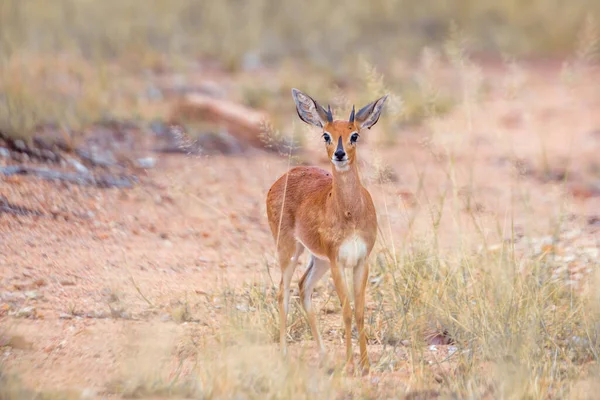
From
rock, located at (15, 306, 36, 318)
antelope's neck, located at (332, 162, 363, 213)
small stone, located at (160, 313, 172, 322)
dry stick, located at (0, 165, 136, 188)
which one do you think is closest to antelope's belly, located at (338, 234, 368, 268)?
antelope's neck, located at (332, 162, 363, 213)

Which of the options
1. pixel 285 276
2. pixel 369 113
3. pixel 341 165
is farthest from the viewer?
pixel 285 276

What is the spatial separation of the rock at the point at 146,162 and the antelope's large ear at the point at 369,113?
13.7ft

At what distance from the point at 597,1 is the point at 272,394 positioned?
18.0 m

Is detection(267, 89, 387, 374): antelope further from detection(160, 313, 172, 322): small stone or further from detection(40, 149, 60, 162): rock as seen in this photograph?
detection(40, 149, 60, 162): rock

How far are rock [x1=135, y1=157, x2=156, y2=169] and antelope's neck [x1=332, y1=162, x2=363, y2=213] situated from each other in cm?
416

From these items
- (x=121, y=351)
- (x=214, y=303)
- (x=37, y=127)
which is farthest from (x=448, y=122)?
(x=121, y=351)

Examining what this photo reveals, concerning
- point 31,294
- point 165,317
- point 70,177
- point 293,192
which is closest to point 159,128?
point 70,177

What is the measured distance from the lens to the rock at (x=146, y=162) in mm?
8633

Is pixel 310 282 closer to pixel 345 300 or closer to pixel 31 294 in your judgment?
pixel 345 300

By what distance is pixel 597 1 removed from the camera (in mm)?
19906

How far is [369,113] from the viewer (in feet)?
15.9

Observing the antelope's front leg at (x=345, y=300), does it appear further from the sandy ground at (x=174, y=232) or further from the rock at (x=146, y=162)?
the rock at (x=146, y=162)

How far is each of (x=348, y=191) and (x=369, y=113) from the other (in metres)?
0.45

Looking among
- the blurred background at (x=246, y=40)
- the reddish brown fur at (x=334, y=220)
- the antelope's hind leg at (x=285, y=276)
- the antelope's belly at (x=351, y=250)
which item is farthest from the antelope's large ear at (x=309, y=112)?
the blurred background at (x=246, y=40)
